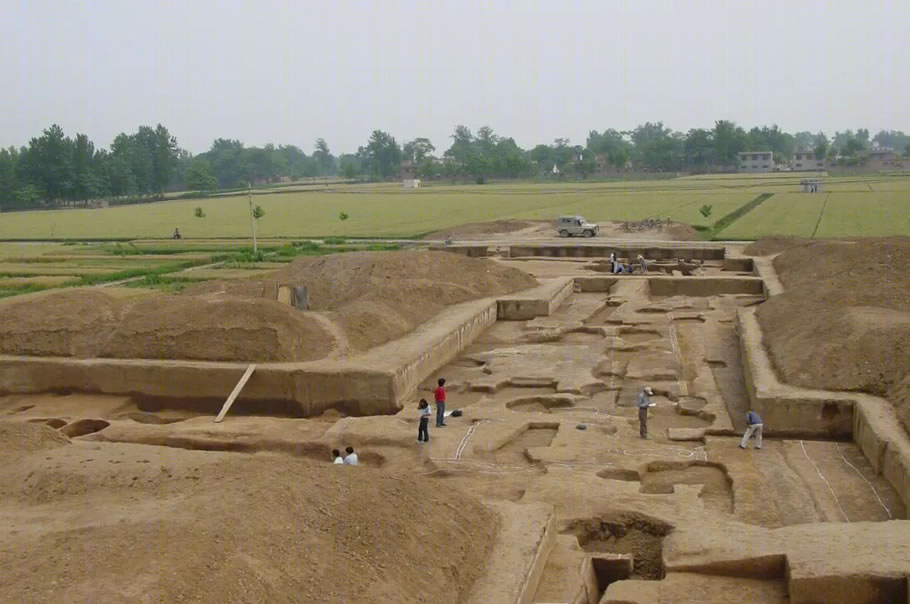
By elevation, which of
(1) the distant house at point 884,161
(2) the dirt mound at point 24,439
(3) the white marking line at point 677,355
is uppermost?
(1) the distant house at point 884,161

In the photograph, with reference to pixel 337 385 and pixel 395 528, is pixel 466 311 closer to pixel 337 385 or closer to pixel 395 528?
pixel 337 385

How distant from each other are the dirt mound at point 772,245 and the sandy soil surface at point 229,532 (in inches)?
1014

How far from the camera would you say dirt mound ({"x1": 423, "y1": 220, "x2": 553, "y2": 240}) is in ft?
145

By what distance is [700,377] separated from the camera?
16188 millimetres

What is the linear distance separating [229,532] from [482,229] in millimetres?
38446

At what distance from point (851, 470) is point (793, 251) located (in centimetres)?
1780

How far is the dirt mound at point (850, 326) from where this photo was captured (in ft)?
43.7

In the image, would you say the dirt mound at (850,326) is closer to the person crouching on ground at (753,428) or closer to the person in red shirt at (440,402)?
the person crouching on ground at (753,428)

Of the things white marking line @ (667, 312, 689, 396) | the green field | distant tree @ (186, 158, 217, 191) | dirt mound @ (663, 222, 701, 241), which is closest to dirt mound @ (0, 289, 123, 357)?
white marking line @ (667, 312, 689, 396)

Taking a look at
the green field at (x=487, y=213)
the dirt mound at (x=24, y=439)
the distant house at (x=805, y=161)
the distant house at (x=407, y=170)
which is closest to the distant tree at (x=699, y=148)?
the distant house at (x=805, y=161)

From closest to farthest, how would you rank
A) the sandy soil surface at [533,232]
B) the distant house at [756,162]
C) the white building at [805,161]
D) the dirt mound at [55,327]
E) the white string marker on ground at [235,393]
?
1. the white string marker on ground at [235,393]
2. the dirt mound at [55,327]
3. the sandy soil surface at [533,232]
4. the distant house at [756,162]
5. the white building at [805,161]

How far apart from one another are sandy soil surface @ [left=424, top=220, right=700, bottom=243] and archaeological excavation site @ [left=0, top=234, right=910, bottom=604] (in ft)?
51.2

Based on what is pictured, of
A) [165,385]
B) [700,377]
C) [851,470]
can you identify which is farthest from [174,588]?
[700,377]

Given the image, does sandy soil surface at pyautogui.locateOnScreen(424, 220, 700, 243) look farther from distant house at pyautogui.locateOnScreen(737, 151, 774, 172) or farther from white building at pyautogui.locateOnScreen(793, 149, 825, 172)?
white building at pyautogui.locateOnScreen(793, 149, 825, 172)
